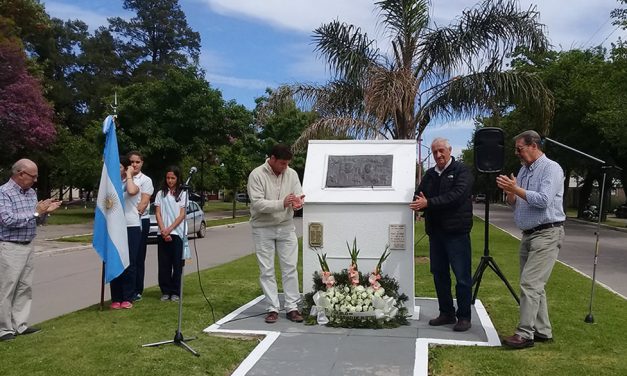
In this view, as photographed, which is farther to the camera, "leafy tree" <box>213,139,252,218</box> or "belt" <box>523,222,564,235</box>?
"leafy tree" <box>213,139,252,218</box>

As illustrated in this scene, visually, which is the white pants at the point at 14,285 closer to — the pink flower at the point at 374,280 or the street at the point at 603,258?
the pink flower at the point at 374,280

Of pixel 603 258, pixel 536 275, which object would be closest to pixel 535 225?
pixel 536 275

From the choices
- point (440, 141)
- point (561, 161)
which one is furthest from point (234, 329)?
point (561, 161)

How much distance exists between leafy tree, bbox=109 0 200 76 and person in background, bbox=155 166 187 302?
42499 millimetres

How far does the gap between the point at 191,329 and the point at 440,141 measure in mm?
3303

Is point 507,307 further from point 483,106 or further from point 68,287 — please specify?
point 68,287

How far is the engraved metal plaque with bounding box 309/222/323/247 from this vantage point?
264 inches

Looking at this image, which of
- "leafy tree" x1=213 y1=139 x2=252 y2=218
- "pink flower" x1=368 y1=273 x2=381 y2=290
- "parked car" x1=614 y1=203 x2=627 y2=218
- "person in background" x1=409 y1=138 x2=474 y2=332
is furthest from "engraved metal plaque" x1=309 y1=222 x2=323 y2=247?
"parked car" x1=614 y1=203 x2=627 y2=218

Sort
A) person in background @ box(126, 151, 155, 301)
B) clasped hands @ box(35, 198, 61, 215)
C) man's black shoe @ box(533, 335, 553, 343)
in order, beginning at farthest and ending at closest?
person in background @ box(126, 151, 155, 301) < clasped hands @ box(35, 198, 61, 215) < man's black shoe @ box(533, 335, 553, 343)

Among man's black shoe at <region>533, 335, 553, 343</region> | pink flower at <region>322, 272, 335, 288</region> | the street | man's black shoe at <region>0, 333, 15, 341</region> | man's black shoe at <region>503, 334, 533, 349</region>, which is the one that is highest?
pink flower at <region>322, 272, 335, 288</region>

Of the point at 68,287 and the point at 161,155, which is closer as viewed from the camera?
the point at 68,287

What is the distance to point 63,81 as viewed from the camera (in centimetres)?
4484

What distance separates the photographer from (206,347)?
213 inches

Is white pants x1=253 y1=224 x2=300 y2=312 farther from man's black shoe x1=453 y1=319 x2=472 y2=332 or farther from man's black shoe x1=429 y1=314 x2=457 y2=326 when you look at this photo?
man's black shoe x1=453 y1=319 x2=472 y2=332
